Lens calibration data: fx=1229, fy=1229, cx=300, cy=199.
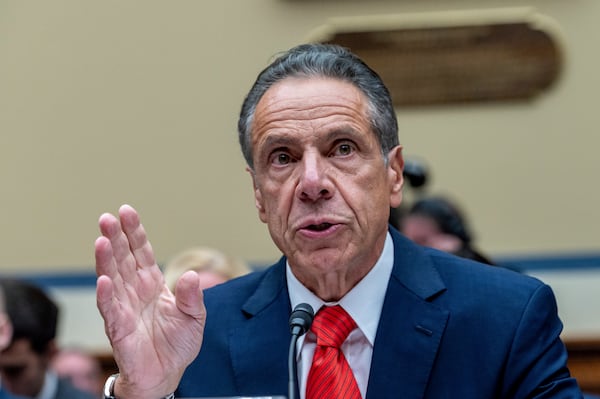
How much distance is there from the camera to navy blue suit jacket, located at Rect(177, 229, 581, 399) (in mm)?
2621

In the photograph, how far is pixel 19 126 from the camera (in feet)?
22.0

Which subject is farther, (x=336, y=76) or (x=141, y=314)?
(x=336, y=76)

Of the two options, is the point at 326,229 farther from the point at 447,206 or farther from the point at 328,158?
the point at 447,206

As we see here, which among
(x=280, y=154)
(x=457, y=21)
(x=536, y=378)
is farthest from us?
(x=457, y=21)

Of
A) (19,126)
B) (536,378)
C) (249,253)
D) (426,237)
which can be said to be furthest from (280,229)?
(19,126)

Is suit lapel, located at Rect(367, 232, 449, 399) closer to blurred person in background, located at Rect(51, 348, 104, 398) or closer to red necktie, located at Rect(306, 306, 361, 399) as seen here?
red necktie, located at Rect(306, 306, 361, 399)

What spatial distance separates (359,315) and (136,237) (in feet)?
1.81

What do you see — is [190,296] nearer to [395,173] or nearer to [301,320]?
[301,320]

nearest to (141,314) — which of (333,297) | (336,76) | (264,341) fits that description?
(264,341)

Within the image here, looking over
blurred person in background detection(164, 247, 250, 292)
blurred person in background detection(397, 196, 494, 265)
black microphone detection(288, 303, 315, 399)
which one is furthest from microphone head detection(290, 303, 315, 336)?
blurred person in background detection(397, 196, 494, 265)

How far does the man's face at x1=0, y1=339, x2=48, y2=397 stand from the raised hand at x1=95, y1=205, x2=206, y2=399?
2.49 meters

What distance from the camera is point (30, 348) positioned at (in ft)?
16.2

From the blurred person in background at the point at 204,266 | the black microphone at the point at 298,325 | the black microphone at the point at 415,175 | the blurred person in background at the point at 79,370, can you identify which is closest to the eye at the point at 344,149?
the black microphone at the point at 298,325

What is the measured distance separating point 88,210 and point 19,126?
0.60 m
